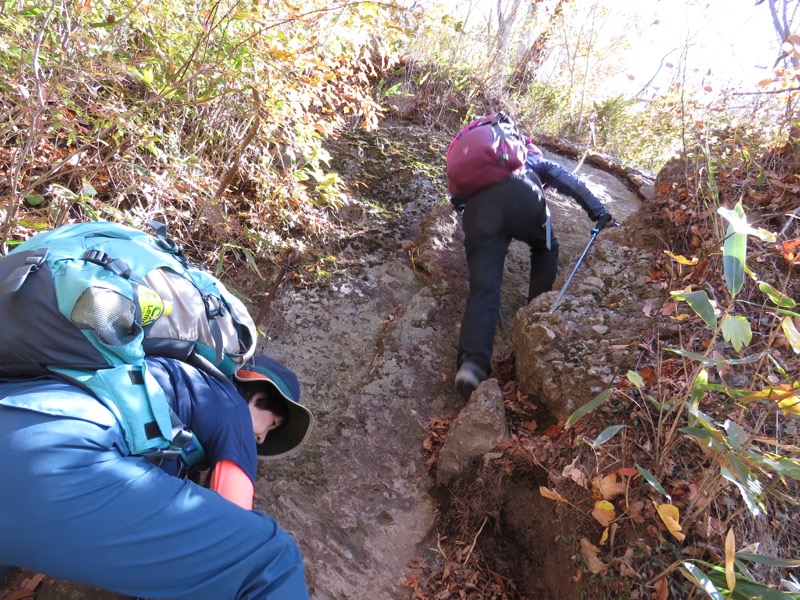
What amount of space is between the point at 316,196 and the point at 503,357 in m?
2.36

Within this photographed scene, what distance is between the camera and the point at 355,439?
2.97m

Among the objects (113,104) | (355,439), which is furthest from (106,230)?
(113,104)

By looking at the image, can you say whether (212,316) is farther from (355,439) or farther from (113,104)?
(113,104)

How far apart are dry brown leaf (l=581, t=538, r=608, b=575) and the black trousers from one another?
1.39m

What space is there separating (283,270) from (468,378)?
1.81 metres

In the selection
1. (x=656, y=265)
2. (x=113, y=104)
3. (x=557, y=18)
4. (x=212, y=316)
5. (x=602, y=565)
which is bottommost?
(x=602, y=565)

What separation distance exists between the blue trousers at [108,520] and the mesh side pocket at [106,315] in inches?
7.5

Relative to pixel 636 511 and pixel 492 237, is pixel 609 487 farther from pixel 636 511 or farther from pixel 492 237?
pixel 492 237

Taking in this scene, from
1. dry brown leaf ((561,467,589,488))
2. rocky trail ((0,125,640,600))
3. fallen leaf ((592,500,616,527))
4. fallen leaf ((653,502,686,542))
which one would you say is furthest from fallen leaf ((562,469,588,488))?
rocky trail ((0,125,640,600))

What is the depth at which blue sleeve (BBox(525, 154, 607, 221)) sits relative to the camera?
3752mm

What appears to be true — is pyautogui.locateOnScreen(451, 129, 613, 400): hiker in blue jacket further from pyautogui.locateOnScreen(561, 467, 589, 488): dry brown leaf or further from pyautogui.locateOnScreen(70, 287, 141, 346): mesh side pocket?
pyautogui.locateOnScreen(70, 287, 141, 346): mesh side pocket

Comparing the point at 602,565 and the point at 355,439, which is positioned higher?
the point at 602,565

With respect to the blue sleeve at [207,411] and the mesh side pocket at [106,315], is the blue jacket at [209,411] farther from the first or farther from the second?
the mesh side pocket at [106,315]

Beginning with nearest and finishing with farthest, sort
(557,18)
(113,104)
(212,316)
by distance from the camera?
(212,316) < (113,104) < (557,18)
